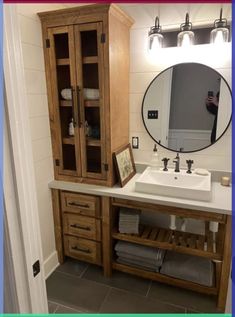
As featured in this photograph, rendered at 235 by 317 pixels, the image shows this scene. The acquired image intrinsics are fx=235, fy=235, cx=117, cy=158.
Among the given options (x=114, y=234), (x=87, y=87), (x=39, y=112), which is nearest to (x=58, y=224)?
(x=114, y=234)

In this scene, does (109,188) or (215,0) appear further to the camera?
(109,188)

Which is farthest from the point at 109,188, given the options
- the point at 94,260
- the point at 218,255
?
the point at 218,255

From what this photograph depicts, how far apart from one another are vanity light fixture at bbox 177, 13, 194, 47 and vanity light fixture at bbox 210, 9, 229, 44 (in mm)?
147

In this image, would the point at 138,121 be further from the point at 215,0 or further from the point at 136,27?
the point at 215,0

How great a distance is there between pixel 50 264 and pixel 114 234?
636 mm

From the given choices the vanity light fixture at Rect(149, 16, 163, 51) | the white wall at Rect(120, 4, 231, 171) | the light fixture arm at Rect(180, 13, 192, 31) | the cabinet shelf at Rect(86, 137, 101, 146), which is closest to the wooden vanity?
the cabinet shelf at Rect(86, 137, 101, 146)

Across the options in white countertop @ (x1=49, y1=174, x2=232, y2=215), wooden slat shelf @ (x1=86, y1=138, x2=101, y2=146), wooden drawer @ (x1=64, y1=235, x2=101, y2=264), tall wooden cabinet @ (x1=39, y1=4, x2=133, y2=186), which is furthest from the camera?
wooden drawer @ (x1=64, y1=235, x2=101, y2=264)

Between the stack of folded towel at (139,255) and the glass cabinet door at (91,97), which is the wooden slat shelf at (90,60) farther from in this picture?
the stack of folded towel at (139,255)

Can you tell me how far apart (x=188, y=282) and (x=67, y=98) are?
167cm

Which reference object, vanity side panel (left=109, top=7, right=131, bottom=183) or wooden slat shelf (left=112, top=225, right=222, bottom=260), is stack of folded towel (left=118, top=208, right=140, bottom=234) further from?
vanity side panel (left=109, top=7, right=131, bottom=183)

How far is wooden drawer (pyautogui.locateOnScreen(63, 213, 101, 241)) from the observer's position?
191 cm

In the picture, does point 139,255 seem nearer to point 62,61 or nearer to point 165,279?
point 165,279

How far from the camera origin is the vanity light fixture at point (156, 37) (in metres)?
1.77

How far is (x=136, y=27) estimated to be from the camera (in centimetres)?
188
